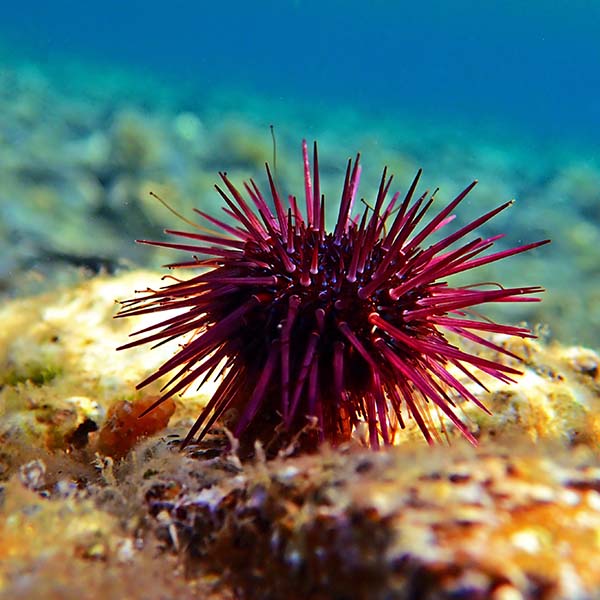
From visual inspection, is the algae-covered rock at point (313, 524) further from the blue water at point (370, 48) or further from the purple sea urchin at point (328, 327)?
the blue water at point (370, 48)

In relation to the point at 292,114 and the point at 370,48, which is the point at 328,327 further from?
the point at 370,48

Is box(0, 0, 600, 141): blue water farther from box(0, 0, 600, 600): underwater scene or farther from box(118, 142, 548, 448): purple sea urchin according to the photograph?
box(118, 142, 548, 448): purple sea urchin

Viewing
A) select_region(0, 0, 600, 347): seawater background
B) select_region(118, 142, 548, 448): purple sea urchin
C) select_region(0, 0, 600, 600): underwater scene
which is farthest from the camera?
select_region(0, 0, 600, 347): seawater background

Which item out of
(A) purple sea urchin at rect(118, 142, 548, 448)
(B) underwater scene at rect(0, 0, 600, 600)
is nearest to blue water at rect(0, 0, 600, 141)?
(B) underwater scene at rect(0, 0, 600, 600)

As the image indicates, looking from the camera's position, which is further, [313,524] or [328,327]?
[328,327]

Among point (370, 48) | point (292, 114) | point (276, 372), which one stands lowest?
point (276, 372)

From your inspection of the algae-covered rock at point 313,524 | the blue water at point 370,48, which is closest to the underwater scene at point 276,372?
the algae-covered rock at point 313,524

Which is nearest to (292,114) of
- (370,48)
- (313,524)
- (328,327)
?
(328,327)
